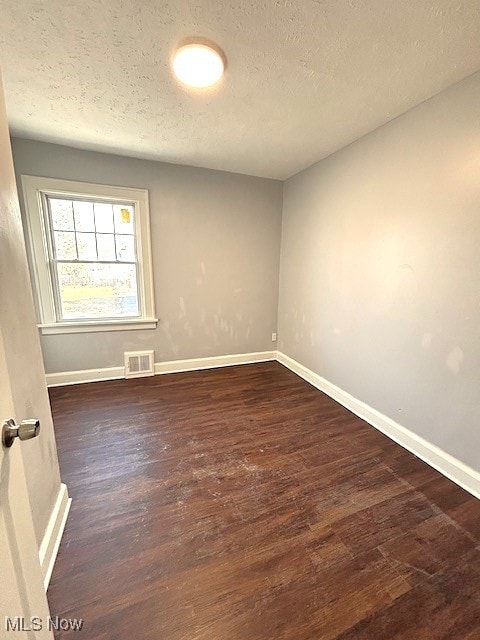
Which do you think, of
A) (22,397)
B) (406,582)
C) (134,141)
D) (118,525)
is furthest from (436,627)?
(134,141)

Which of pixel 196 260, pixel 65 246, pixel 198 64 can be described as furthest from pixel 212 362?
pixel 198 64

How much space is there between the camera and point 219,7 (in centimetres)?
122

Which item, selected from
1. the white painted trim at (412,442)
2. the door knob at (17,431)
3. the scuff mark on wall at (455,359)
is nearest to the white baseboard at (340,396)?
the white painted trim at (412,442)

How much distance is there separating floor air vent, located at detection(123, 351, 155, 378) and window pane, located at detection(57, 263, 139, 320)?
0.49 metres

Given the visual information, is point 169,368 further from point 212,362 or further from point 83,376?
point 83,376

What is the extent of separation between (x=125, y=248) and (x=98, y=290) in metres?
0.58

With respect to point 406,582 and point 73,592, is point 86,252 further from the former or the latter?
point 406,582

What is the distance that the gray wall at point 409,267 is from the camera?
66.9 inches

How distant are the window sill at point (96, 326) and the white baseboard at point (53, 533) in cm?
189

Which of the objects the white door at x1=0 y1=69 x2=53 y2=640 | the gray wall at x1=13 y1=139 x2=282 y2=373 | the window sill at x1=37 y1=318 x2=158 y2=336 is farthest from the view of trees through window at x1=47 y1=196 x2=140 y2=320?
the white door at x1=0 y1=69 x2=53 y2=640

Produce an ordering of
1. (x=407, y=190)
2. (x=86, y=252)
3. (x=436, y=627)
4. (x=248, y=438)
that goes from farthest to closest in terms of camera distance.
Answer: (x=86, y=252) → (x=248, y=438) → (x=407, y=190) → (x=436, y=627)

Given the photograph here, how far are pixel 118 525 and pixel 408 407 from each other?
7.02 feet

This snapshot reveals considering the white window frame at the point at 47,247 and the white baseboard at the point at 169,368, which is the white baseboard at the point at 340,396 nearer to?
the white baseboard at the point at 169,368

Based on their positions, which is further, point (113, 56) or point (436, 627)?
point (113, 56)
